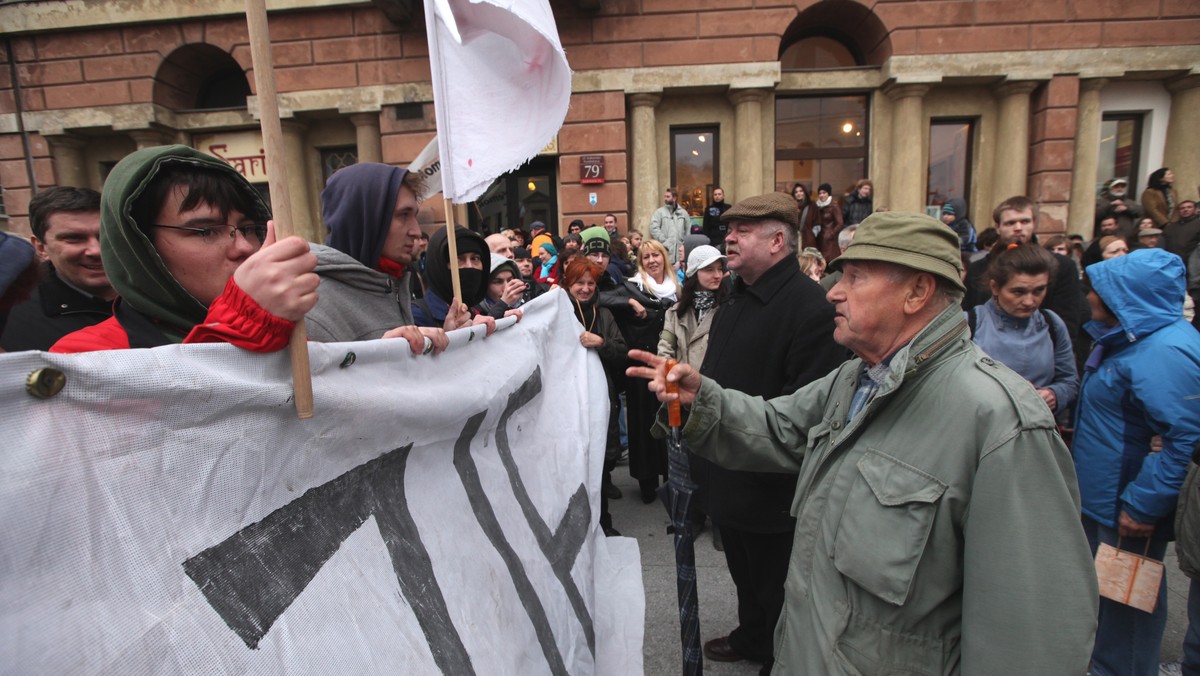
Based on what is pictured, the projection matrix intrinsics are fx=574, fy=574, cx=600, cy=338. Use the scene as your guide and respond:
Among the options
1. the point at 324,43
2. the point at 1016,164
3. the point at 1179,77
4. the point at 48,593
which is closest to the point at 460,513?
the point at 48,593

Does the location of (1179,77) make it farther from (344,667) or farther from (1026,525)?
(344,667)

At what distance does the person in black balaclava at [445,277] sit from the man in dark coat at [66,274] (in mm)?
1218

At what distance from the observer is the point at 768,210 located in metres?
2.37

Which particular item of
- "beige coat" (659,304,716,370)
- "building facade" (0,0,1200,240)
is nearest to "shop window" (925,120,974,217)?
"building facade" (0,0,1200,240)

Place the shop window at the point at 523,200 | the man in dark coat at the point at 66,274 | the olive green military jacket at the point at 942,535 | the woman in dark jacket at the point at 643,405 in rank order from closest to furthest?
the olive green military jacket at the point at 942,535
the man in dark coat at the point at 66,274
the woman in dark jacket at the point at 643,405
the shop window at the point at 523,200

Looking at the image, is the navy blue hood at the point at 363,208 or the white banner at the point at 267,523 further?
the navy blue hood at the point at 363,208

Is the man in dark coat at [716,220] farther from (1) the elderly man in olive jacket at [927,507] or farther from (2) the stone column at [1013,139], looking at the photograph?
(1) the elderly man in olive jacket at [927,507]

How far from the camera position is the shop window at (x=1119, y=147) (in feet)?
35.7

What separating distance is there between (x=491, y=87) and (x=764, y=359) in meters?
1.47

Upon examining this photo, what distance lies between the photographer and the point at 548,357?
7.95 ft

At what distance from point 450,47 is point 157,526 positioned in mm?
1516

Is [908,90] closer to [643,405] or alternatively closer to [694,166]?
[694,166]

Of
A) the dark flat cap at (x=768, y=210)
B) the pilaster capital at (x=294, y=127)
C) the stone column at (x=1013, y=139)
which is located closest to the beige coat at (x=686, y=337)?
the dark flat cap at (x=768, y=210)

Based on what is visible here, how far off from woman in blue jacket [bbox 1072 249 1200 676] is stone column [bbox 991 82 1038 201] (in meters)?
10.2
